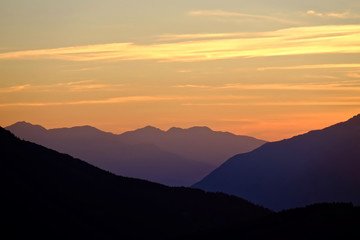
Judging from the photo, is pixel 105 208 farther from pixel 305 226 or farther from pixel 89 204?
pixel 305 226

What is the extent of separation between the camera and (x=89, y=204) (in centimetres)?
14112

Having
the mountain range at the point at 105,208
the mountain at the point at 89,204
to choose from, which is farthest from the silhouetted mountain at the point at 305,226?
the mountain at the point at 89,204

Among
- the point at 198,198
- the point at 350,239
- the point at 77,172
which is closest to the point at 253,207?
the point at 198,198

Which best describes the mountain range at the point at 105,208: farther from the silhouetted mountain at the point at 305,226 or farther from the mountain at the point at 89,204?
the silhouetted mountain at the point at 305,226

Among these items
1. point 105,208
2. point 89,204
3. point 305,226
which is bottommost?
point 305,226

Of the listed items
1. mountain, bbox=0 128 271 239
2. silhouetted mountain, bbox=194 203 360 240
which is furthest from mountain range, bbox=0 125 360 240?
silhouetted mountain, bbox=194 203 360 240

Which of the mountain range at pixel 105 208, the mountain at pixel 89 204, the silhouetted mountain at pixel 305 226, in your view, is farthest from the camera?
the mountain at pixel 89 204

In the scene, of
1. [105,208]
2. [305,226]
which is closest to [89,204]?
[105,208]

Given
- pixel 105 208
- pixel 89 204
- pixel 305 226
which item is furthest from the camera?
pixel 89 204

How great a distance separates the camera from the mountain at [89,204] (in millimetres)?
120062

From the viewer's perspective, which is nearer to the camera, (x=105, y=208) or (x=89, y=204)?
(x=105, y=208)

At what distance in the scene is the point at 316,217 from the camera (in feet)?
291

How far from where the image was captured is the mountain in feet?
394

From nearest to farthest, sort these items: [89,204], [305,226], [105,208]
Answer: [305,226]
[105,208]
[89,204]
